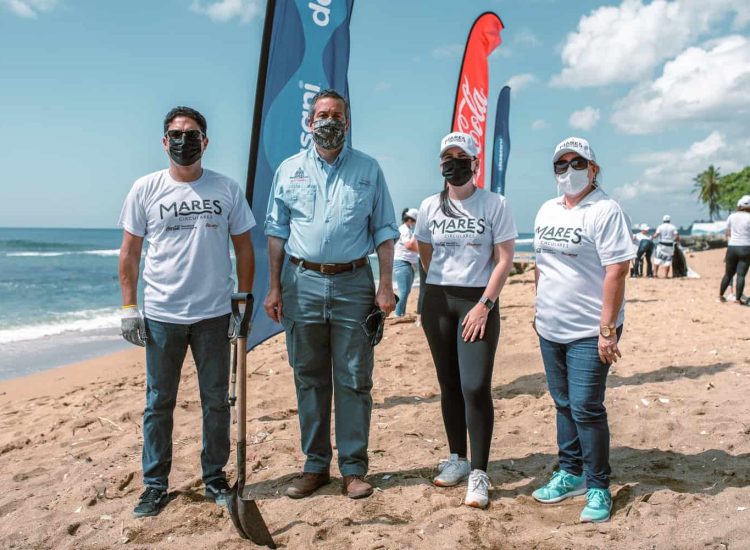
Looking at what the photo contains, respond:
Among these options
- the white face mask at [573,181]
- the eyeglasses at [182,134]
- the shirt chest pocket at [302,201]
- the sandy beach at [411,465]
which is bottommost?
the sandy beach at [411,465]

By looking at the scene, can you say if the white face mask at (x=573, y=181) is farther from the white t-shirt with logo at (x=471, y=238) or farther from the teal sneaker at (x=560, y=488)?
the teal sneaker at (x=560, y=488)

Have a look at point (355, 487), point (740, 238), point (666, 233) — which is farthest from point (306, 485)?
point (666, 233)

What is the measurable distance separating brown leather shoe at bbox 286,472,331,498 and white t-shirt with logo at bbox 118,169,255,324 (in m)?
1.00

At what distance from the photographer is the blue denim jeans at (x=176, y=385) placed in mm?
3094

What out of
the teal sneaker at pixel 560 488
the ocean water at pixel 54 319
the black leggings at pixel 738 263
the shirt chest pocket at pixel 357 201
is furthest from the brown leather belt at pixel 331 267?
the black leggings at pixel 738 263

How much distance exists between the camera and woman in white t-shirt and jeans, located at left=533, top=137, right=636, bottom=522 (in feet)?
9.02

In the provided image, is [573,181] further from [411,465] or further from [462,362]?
[411,465]

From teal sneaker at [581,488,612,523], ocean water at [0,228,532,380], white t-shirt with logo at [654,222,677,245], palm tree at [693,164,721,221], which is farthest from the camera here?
palm tree at [693,164,721,221]

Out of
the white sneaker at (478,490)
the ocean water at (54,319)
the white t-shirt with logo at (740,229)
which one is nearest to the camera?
the white sneaker at (478,490)

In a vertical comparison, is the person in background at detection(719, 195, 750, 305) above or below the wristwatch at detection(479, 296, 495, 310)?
above

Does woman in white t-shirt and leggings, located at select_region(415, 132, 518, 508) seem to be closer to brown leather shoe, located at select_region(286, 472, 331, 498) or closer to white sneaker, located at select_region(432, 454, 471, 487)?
white sneaker, located at select_region(432, 454, 471, 487)

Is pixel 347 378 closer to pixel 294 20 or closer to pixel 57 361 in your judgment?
pixel 294 20

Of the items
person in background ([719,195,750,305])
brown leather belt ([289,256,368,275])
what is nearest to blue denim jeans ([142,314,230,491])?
brown leather belt ([289,256,368,275])

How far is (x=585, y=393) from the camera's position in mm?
2855
